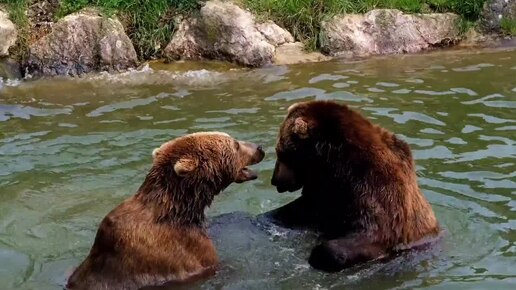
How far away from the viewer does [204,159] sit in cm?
682

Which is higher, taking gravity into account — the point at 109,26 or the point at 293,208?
the point at 109,26

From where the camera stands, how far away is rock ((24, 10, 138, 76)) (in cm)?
1456

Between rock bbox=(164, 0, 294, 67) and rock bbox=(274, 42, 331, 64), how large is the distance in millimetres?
125

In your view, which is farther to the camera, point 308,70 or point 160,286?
point 308,70

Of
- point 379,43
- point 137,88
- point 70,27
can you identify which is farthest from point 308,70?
point 70,27

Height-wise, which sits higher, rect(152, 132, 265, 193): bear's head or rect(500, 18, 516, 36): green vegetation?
rect(500, 18, 516, 36): green vegetation

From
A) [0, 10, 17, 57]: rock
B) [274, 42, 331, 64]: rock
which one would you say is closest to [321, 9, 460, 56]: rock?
[274, 42, 331, 64]: rock

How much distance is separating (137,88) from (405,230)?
298 inches

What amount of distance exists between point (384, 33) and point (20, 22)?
6.45 metres

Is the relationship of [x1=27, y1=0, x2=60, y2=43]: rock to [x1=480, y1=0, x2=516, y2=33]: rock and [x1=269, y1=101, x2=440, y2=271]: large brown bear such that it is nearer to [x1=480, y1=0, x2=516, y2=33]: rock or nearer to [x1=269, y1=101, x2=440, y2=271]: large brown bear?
[x1=480, y1=0, x2=516, y2=33]: rock

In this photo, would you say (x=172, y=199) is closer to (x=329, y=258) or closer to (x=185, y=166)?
(x=185, y=166)

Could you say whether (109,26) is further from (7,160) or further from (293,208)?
(293,208)

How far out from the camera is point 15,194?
9117 millimetres

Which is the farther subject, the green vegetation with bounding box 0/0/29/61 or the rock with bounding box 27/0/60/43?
the rock with bounding box 27/0/60/43
